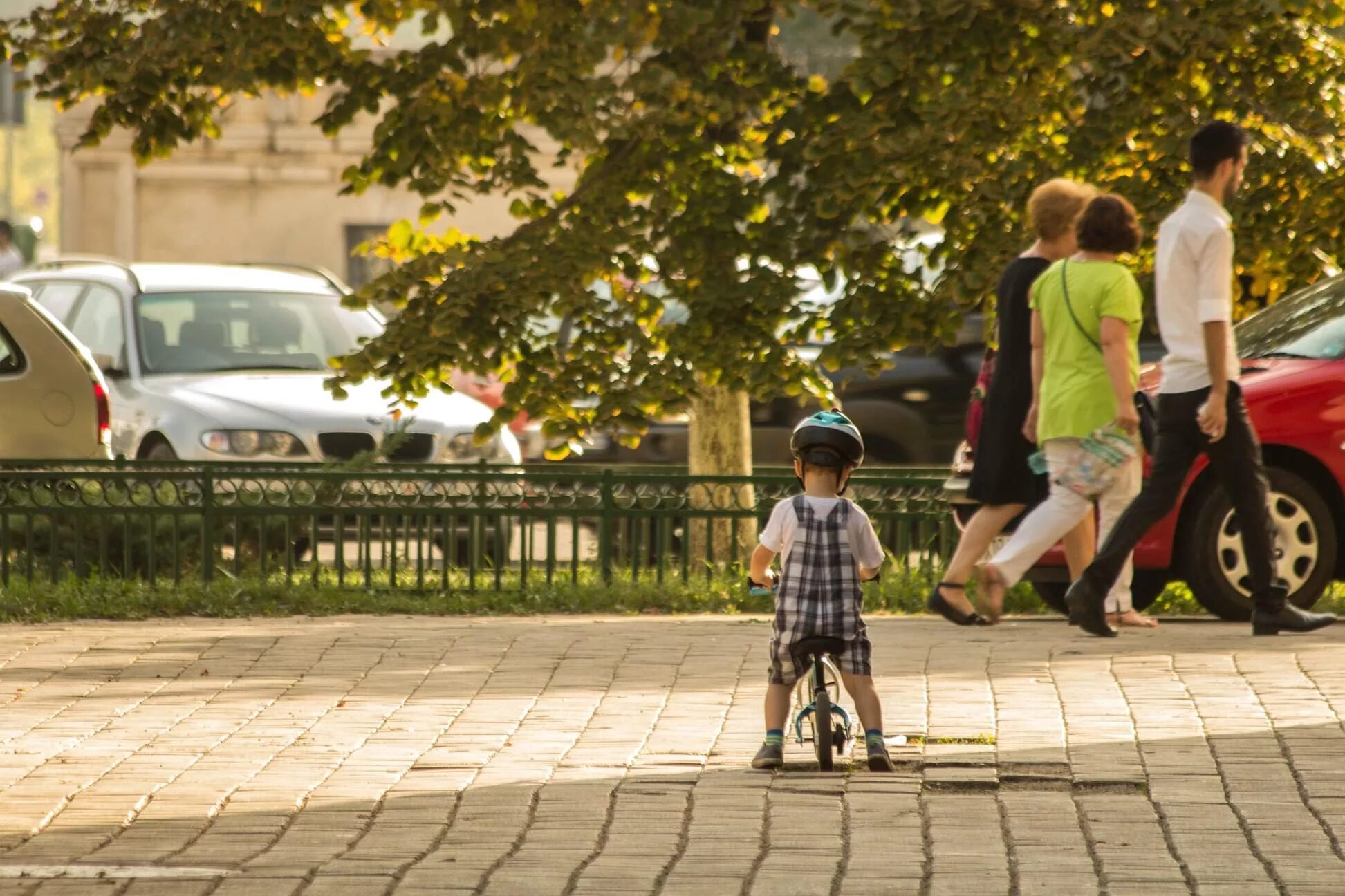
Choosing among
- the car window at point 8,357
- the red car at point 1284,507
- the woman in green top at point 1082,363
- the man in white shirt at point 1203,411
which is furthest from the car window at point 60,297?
the man in white shirt at point 1203,411

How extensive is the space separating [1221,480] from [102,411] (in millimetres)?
6452

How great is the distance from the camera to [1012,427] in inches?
401

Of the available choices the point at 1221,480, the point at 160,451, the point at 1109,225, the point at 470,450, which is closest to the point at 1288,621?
the point at 1221,480

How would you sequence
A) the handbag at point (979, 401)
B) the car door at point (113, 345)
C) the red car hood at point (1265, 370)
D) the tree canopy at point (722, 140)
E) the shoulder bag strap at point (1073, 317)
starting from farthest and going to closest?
the car door at point (113, 345) < the tree canopy at point (722, 140) < the red car hood at point (1265, 370) < the handbag at point (979, 401) < the shoulder bag strap at point (1073, 317)

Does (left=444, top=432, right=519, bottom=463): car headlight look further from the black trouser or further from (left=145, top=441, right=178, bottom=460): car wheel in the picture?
the black trouser

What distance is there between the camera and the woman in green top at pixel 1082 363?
965 cm

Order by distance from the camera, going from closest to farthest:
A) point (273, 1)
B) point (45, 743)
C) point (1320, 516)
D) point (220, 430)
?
point (45, 743)
point (1320, 516)
point (273, 1)
point (220, 430)

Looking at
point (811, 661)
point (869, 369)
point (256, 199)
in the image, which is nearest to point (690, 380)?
point (869, 369)

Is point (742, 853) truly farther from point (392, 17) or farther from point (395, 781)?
point (392, 17)

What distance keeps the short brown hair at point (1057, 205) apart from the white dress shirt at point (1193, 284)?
1.82 ft

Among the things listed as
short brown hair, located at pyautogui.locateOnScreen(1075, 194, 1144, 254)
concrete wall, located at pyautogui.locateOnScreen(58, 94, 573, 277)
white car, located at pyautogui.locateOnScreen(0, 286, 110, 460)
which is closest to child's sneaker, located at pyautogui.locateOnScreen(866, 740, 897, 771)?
short brown hair, located at pyautogui.locateOnScreen(1075, 194, 1144, 254)

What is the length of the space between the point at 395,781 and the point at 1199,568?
475 centimetres

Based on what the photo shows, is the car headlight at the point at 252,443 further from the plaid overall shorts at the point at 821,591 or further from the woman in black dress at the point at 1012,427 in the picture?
the plaid overall shorts at the point at 821,591

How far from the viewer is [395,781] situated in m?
6.96
